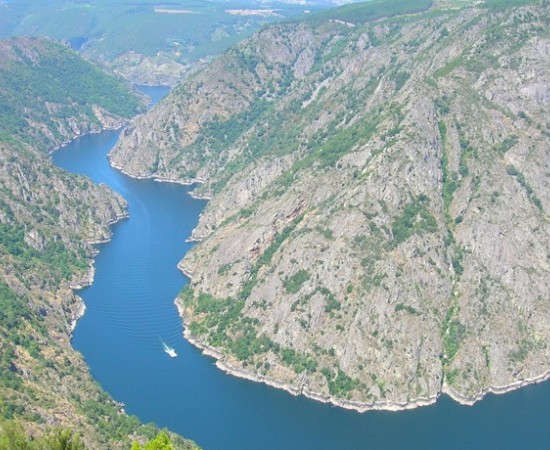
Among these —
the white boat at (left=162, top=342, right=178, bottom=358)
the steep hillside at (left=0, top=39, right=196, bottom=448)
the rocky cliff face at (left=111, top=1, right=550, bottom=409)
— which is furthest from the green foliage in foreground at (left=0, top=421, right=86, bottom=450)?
the white boat at (left=162, top=342, right=178, bottom=358)

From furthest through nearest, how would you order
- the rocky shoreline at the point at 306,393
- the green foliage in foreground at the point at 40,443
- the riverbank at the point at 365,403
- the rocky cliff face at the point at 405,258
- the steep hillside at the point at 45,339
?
1. the rocky cliff face at the point at 405,258
2. the riverbank at the point at 365,403
3. the rocky shoreline at the point at 306,393
4. the steep hillside at the point at 45,339
5. the green foliage in foreground at the point at 40,443

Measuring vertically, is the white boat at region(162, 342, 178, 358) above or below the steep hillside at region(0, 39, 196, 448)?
below

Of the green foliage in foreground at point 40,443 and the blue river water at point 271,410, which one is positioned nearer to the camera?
the green foliage in foreground at point 40,443

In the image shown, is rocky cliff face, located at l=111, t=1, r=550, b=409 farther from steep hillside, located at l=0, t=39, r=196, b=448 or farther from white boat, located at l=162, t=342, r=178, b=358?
steep hillside, located at l=0, t=39, r=196, b=448

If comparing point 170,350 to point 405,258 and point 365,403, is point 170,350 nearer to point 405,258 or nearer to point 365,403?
point 365,403

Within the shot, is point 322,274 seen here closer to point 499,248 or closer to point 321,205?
point 321,205

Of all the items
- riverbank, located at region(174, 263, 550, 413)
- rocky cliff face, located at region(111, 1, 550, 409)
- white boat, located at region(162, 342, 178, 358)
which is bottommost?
riverbank, located at region(174, 263, 550, 413)

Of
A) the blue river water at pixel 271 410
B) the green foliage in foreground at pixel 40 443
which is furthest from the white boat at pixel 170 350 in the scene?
the green foliage in foreground at pixel 40 443

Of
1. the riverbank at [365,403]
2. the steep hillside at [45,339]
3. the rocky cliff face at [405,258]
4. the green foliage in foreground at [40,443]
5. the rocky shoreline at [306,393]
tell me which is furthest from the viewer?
the rocky cliff face at [405,258]

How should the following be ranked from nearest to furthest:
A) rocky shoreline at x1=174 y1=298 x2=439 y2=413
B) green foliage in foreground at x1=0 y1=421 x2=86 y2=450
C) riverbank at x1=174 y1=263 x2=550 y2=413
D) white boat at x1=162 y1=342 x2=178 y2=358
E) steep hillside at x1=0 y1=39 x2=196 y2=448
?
green foliage in foreground at x1=0 y1=421 x2=86 y2=450 < steep hillside at x1=0 y1=39 x2=196 y2=448 < rocky shoreline at x1=174 y1=298 x2=439 y2=413 < riverbank at x1=174 y1=263 x2=550 y2=413 < white boat at x1=162 y1=342 x2=178 y2=358

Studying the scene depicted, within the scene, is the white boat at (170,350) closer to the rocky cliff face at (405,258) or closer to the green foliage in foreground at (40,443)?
the rocky cliff face at (405,258)

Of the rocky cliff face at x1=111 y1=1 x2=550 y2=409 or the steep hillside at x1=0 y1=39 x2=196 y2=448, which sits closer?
the steep hillside at x1=0 y1=39 x2=196 y2=448

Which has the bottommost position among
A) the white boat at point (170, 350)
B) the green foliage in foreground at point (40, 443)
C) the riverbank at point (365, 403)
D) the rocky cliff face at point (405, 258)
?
the riverbank at point (365, 403)
